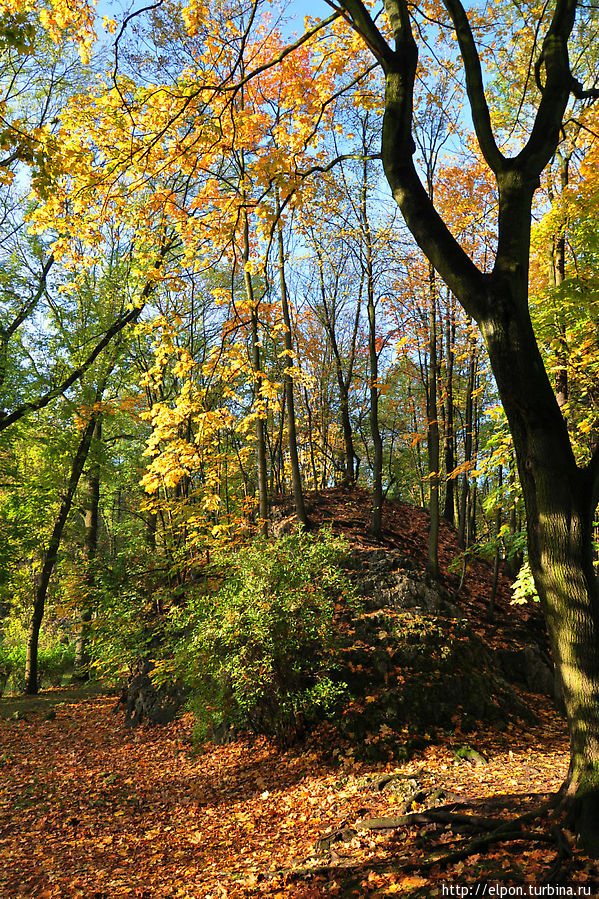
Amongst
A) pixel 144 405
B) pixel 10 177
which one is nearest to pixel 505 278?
pixel 10 177

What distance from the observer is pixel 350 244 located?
38.8 ft

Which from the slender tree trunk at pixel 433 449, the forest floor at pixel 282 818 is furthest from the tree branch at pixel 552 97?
the slender tree trunk at pixel 433 449

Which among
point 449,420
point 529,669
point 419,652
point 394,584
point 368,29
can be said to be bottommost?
point 529,669

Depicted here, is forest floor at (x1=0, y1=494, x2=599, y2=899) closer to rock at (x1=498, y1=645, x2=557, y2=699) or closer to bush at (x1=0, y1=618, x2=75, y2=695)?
rock at (x1=498, y1=645, x2=557, y2=699)

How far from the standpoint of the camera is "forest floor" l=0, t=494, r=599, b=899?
3.16m

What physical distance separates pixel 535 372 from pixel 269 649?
4.88m

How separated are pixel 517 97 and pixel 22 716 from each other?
15225 millimetres

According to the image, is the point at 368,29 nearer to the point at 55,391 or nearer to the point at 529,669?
the point at 529,669

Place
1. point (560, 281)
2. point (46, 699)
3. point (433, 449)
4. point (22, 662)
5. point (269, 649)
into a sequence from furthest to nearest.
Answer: point (22, 662) → point (46, 699) → point (433, 449) → point (560, 281) → point (269, 649)

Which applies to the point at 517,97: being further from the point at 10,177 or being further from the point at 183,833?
the point at 183,833

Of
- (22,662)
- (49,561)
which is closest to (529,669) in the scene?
(49,561)

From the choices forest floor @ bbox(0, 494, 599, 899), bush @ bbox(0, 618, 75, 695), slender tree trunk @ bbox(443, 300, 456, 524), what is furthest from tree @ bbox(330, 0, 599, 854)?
bush @ bbox(0, 618, 75, 695)

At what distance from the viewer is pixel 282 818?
5.37 metres

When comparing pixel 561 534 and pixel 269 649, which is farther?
pixel 269 649
